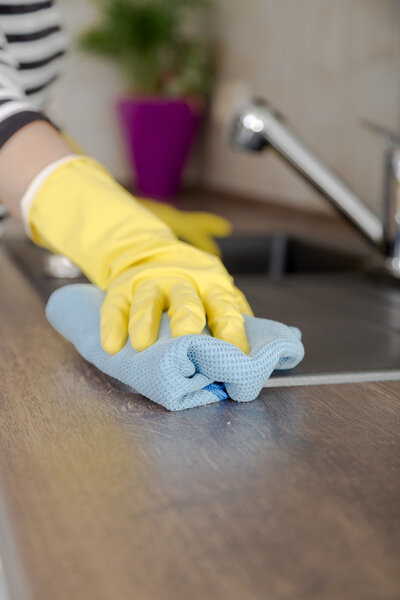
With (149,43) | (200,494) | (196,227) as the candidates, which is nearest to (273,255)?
(196,227)

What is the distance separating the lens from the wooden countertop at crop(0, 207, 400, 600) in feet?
0.96

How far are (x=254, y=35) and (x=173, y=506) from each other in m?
1.90

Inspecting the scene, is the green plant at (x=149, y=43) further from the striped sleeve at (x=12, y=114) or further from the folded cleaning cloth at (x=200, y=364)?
the folded cleaning cloth at (x=200, y=364)

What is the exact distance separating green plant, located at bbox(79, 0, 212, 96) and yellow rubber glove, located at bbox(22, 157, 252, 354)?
1664 mm

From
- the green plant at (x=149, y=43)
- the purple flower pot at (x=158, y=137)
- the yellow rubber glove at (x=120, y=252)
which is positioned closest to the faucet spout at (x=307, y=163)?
the yellow rubber glove at (x=120, y=252)

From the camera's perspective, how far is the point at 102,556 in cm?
31

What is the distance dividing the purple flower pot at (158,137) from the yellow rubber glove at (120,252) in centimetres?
141

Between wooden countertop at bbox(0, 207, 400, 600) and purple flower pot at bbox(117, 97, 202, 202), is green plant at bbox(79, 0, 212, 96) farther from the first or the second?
wooden countertop at bbox(0, 207, 400, 600)

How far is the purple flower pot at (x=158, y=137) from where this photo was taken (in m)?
2.08

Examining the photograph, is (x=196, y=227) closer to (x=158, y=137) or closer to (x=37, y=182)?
(x=37, y=182)

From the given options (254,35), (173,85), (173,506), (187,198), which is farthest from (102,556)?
(173,85)

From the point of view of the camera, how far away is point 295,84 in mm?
1779

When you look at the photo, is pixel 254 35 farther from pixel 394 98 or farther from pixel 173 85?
pixel 394 98

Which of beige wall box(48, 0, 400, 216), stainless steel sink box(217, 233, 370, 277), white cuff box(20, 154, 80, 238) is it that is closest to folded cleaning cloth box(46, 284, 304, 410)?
white cuff box(20, 154, 80, 238)
